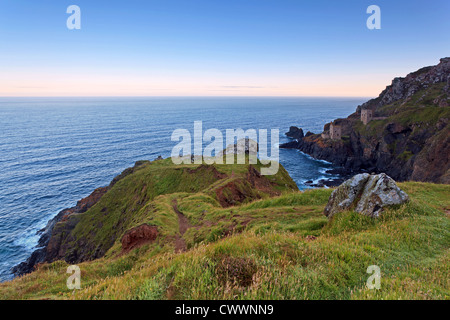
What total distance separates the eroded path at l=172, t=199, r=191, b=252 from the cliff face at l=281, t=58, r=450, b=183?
194 ft

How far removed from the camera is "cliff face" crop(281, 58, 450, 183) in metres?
70.6

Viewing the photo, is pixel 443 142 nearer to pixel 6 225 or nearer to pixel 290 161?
pixel 290 161

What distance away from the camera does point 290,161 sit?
102 meters

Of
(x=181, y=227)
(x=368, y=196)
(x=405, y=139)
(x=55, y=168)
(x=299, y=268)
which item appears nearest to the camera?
(x=299, y=268)

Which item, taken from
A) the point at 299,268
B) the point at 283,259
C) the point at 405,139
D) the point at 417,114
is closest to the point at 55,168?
the point at 283,259

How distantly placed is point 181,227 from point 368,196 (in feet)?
57.3

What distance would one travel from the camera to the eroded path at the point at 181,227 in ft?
60.0

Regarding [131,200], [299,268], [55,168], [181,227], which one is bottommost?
[131,200]

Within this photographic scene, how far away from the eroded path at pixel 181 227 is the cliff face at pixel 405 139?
59.1 metres

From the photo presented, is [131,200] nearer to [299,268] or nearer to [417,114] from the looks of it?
[299,268]

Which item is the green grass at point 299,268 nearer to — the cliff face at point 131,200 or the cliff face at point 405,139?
the cliff face at point 131,200

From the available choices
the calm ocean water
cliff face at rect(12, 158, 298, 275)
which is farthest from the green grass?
the calm ocean water

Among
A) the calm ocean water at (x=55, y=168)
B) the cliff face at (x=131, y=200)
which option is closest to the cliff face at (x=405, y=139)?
the calm ocean water at (x=55, y=168)

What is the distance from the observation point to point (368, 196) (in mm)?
12977
